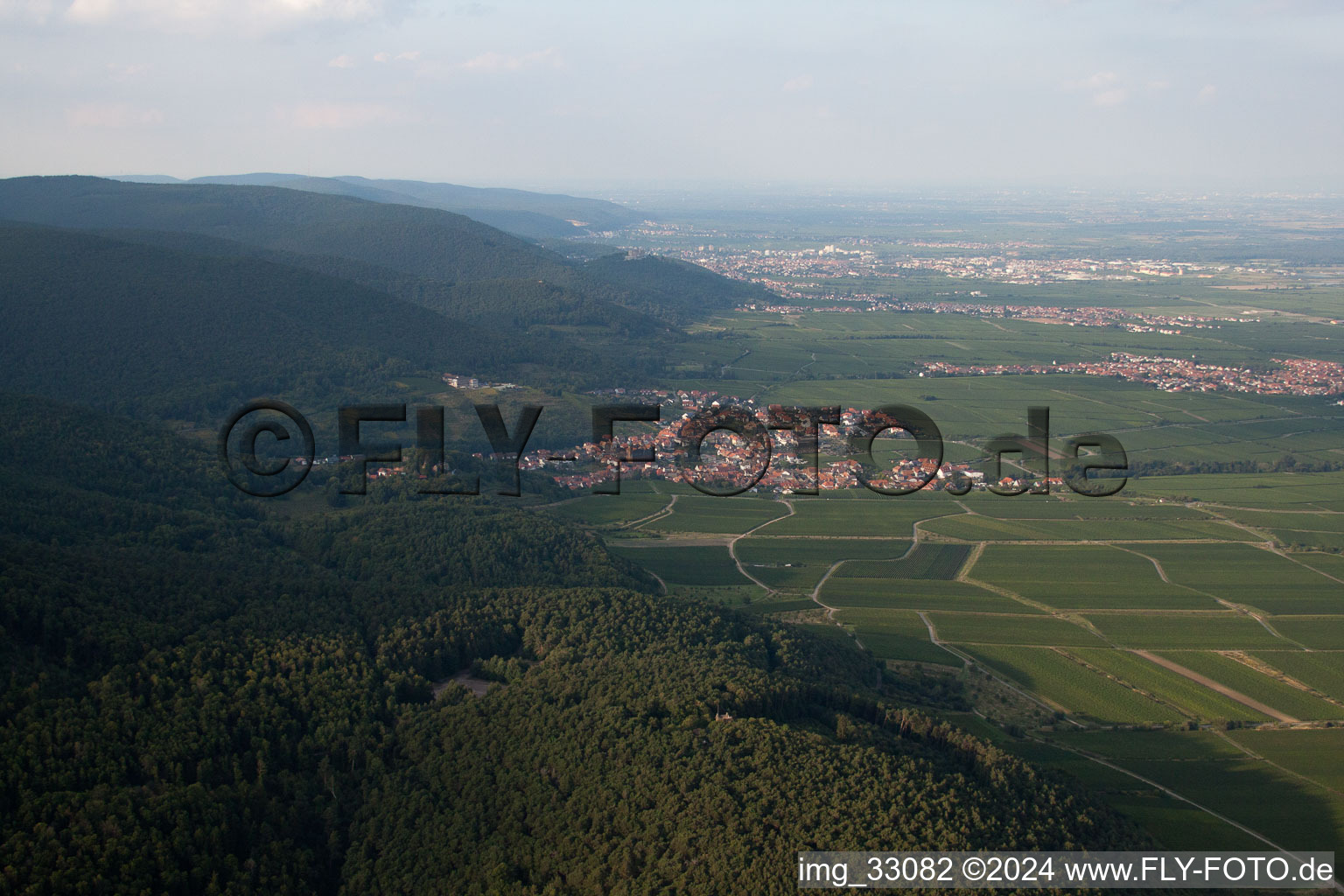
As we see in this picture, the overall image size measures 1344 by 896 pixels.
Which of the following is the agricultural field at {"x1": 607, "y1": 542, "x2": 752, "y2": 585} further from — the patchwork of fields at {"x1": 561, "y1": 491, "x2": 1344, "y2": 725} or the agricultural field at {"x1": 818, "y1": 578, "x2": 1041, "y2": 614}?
the agricultural field at {"x1": 818, "y1": 578, "x2": 1041, "y2": 614}

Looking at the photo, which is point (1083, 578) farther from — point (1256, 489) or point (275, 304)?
point (275, 304)

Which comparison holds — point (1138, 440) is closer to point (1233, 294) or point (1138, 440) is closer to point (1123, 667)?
point (1123, 667)

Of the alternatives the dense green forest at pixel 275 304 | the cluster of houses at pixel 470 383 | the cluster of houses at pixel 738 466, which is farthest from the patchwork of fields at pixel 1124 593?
the dense green forest at pixel 275 304

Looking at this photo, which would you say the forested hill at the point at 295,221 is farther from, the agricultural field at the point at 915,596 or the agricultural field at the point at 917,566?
the agricultural field at the point at 915,596

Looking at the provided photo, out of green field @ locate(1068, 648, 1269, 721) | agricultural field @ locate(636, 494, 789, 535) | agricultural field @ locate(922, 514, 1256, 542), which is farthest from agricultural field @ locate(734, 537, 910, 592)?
green field @ locate(1068, 648, 1269, 721)

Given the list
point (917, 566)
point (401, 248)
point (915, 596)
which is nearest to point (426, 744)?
point (915, 596)

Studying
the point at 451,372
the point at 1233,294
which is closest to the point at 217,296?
the point at 451,372
